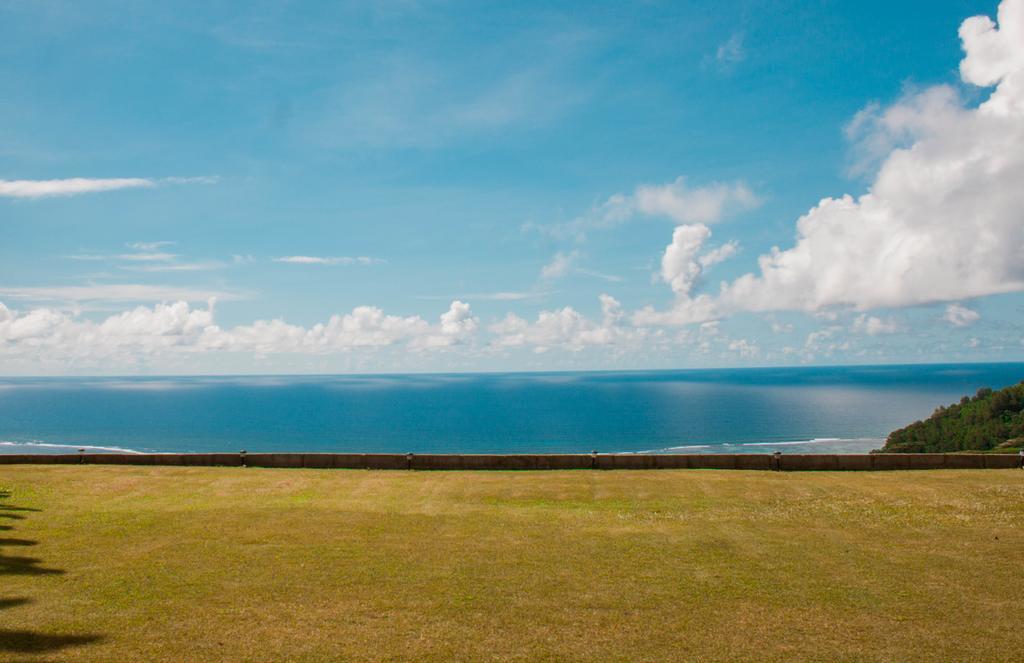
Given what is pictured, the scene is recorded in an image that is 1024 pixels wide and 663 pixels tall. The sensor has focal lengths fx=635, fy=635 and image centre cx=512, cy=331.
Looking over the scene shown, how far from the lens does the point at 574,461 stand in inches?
1022

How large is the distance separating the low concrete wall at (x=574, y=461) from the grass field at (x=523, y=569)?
4.29 feet

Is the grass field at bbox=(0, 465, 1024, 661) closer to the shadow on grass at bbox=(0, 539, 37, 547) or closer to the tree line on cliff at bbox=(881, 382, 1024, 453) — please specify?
the shadow on grass at bbox=(0, 539, 37, 547)

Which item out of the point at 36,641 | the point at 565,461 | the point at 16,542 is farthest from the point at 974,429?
the point at 36,641

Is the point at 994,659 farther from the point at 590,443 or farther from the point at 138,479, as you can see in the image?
the point at 590,443

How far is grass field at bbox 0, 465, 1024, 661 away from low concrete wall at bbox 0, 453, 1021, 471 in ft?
4.29

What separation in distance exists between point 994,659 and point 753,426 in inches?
5239

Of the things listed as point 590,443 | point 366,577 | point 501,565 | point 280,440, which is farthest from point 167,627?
point 280,440

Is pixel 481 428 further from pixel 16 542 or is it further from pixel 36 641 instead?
pixel 36 641

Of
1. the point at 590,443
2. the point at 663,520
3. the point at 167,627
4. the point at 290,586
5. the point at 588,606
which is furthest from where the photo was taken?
the point at 590,443

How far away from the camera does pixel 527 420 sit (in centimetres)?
15338

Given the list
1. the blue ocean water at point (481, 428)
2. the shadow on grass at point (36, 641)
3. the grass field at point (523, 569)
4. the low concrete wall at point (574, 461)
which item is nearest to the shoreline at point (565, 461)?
the low concrete wall at point (574, 461)

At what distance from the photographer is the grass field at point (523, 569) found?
9812 mm

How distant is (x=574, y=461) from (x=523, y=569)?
12777mm

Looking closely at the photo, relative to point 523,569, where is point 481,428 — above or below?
below
